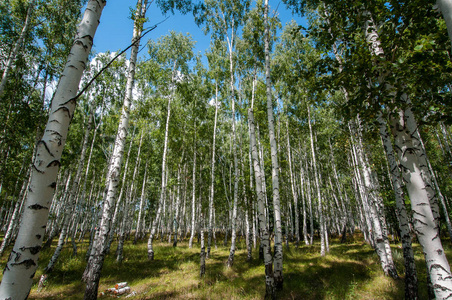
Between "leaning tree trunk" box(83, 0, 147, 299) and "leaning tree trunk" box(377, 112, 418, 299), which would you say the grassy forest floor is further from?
"leaning tree trunk" box(83, 0, 147, 299)

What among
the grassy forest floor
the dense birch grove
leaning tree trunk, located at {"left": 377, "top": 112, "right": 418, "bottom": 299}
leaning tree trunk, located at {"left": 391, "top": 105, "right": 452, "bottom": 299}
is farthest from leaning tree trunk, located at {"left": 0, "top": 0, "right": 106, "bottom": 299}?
leaning tree trunk, located at {"left": 377, "top": 112, "right": 418, "bottom": 299}

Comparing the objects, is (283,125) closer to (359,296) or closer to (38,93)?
(359,296)

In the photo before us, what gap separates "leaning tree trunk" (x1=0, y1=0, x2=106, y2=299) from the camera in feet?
5.18

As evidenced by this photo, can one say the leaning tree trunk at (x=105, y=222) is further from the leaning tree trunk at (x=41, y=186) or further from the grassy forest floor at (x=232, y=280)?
the leaning tree trunk at (x=41, y=186)

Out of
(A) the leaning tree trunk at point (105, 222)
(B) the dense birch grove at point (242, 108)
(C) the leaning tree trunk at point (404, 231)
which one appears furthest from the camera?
(C) the leaning tree trunk at point (404, 231)

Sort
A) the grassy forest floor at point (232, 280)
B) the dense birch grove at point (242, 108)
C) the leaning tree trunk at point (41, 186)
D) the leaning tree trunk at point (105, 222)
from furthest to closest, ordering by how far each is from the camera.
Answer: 1. the grassy forest floor at point (232, 280)
2. the leaning tree trunk at point (105, 222)
3. the dense birch grove at point (242, 108)
4. the leaning tree trunk at point (41, 186)

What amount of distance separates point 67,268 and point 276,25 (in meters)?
14.9

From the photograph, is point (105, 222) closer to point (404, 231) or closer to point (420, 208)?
point (420, 208)

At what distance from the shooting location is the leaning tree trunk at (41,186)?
1579mm

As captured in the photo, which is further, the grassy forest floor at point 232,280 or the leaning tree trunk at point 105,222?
the grassy forest floor at point 232,280

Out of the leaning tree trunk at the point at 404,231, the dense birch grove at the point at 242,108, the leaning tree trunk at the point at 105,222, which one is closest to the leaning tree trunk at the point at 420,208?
the dense birch grove at the point at 242,108

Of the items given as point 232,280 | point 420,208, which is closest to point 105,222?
point 232,280

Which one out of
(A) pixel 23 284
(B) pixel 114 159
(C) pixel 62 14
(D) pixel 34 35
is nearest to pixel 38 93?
(D) pixel 34 35

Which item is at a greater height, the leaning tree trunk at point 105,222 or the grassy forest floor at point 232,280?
the leaning tree trunk at point 105,222
